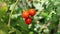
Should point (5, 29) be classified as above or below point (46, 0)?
below

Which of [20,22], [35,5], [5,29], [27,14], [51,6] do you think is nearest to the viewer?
[5,29]

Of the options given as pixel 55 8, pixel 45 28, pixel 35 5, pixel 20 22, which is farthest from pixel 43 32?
pixel 55 8

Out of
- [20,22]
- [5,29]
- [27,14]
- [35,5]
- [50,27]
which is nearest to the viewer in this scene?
[5,29]

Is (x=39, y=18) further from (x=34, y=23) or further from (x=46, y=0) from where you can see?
(x=46, y=0)

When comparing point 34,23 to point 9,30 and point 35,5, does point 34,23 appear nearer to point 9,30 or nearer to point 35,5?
point 35,5

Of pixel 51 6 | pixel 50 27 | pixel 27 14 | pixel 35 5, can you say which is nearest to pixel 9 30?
pixel 51 6

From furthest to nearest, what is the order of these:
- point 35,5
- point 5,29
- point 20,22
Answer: point 35,5
point 20,22
point 5,29

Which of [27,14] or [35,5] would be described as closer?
[27,14]

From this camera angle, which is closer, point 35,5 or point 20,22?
point 20,22

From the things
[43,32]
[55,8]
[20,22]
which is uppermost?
[55,8]
